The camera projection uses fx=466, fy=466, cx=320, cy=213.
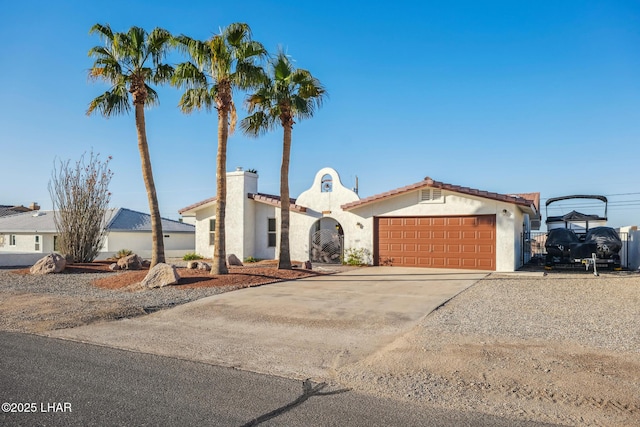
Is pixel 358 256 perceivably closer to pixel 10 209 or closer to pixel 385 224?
pixel 385 224

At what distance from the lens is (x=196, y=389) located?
5316 millimetres

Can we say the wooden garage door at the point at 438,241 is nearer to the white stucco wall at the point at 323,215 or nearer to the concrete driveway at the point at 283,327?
the white stucco wall at the point at 323,215

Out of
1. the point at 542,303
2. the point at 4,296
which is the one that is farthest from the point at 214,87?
the point at 542,303

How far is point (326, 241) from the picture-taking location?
77.9 ft

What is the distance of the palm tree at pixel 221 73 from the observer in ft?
48.9

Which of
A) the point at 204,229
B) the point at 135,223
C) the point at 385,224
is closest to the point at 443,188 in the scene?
the point at 385,224

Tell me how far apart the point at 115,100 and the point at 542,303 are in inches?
618

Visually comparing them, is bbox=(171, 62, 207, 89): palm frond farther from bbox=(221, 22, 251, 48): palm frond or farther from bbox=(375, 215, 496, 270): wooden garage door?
bbox=(375, 215, 496, 270): wooden garage door

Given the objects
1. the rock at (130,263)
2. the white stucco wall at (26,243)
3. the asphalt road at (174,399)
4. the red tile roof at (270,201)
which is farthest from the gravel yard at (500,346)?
the white stucco wall at (26,243)

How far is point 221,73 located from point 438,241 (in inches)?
435

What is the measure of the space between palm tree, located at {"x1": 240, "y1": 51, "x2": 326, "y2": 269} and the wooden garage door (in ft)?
18.0

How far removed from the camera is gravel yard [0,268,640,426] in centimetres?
497

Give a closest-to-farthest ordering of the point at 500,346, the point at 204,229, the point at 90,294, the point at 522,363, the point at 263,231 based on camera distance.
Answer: the point at 522,363 < the point at 500,346 < the point at 90,294 < the point at 263,231 < the point at 204,229

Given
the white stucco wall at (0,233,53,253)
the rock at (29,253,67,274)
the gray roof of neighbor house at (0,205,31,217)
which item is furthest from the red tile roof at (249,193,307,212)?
the gray roof of neighbor house at (0,205,31,217)
